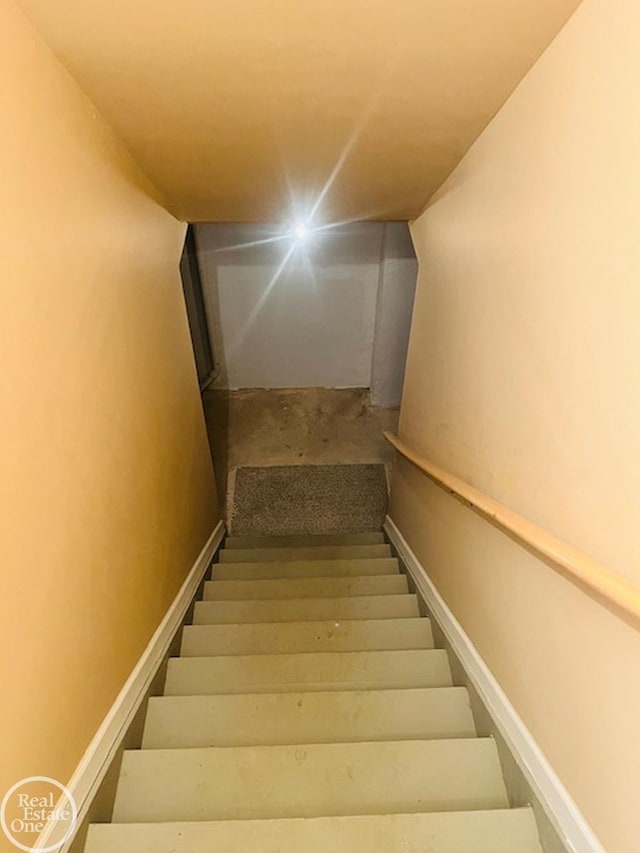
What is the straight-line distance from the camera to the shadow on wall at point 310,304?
177 inches

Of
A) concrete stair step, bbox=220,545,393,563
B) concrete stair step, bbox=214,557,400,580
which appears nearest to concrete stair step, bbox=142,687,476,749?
concrete stair step, bbox=214,557,400,580

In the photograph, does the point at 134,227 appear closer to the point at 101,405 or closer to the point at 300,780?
the point at 101,405

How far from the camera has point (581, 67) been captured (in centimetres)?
109

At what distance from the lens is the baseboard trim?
131 cm

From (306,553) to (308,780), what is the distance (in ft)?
6.16

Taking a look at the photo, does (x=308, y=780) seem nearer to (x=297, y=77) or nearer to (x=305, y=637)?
(x=305, y=637)

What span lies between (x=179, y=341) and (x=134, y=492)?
104cm

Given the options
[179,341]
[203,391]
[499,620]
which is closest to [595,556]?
[499,620]

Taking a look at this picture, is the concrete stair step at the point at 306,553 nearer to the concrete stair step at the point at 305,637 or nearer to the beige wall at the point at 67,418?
the concrete stair step at the point at 305,637

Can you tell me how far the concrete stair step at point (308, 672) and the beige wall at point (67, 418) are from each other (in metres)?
0.24

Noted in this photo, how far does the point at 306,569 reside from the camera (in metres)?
3.12

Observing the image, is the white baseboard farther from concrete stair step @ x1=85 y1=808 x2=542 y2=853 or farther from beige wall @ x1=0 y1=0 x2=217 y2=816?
beige wall @ x1=0 y1=0 x2=217 y2=816
